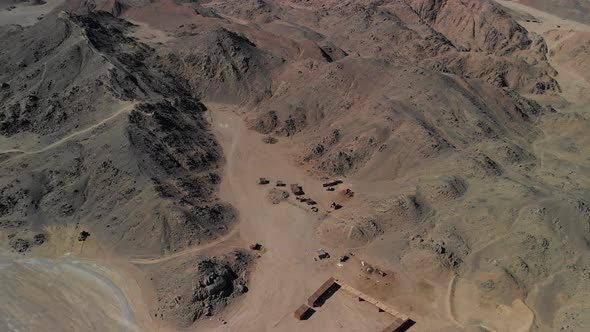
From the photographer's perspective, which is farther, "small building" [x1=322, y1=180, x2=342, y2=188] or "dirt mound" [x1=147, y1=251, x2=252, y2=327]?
"small building" [x1=322, y1=180, x2=342, y2=188]

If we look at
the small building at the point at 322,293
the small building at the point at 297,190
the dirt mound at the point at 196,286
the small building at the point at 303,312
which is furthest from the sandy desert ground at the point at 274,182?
the small building at the point at 297,190

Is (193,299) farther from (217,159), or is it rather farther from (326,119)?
(326,119)

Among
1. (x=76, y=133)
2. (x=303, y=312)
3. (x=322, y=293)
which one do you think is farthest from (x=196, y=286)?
(x=76, y=133)

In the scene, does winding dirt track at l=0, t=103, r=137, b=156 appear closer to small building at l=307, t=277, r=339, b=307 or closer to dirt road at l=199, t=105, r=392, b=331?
dirt road at l=199, t=105, r=392, b=331

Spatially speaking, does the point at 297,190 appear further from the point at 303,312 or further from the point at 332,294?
the point at 303,312

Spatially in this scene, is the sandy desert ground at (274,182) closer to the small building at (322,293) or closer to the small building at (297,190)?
the small building at (322,293)

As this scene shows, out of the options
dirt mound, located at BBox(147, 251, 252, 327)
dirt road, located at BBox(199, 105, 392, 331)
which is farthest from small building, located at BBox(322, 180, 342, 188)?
dirt mound, located at BBox(147, 251, 252, 327)
